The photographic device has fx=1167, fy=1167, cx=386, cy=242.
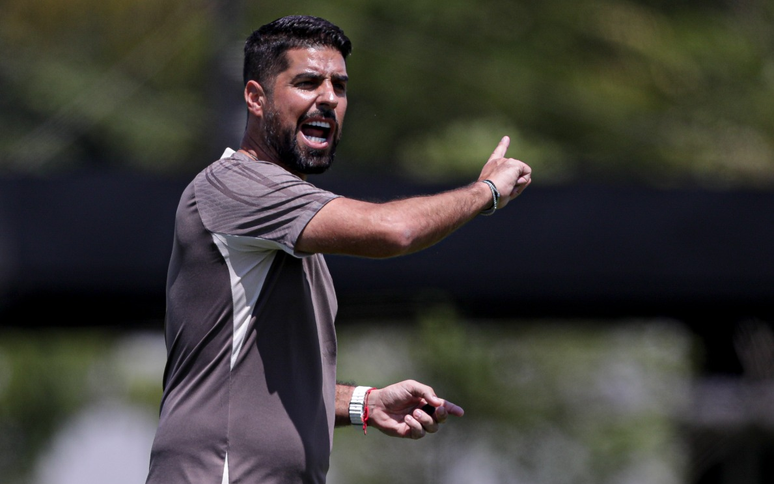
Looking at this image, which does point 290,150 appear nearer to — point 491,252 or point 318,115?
point 318,115

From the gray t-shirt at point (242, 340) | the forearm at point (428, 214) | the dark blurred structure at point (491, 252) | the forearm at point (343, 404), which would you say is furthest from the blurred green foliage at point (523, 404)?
the forearm at point (428, 214)

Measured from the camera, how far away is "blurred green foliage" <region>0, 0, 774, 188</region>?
1516cm

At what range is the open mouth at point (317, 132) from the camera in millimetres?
3486

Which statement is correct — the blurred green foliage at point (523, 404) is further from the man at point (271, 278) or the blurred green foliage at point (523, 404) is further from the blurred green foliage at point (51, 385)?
the man at point (271, 278)

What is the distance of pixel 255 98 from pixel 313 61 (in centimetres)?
22

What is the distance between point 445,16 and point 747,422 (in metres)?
9.98

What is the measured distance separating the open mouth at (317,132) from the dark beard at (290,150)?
0.06 ft

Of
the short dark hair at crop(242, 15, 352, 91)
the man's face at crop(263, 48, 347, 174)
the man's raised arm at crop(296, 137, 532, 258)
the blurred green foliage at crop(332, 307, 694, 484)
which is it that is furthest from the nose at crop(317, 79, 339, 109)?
the blurred green foliage at crop(332, 307, 694, 484)

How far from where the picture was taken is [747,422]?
8812 millimetres

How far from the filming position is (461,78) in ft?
54.7

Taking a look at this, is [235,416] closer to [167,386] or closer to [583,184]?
[167,386]

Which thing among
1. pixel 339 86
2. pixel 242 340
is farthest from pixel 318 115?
pixel 242 340

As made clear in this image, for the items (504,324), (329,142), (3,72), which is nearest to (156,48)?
(3,72)

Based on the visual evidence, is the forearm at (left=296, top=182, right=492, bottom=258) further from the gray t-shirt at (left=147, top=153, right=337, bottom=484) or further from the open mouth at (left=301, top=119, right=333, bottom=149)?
the open mouth at (left=301, top=119, right=333, bottom=149)
